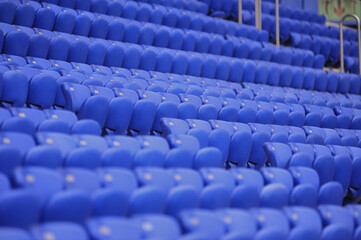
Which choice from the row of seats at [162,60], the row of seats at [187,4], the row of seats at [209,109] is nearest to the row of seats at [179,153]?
the row of seats at [209,109]

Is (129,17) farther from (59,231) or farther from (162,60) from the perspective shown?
(59,231)

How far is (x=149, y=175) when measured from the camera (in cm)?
67

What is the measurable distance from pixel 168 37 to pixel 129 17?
209mm

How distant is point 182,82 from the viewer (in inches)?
54.1

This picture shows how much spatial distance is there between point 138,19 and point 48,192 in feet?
4.31

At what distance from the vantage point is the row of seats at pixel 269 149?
958mm

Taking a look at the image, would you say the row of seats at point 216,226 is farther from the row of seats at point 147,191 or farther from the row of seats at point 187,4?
the row of seats at point 187,4

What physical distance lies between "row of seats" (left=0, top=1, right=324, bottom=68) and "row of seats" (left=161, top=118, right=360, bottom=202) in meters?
0.65

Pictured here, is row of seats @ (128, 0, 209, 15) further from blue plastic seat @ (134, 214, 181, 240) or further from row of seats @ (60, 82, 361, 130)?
blue plastic seat @ (134, 214, 181, 240)

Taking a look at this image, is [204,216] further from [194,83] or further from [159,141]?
[194,83]

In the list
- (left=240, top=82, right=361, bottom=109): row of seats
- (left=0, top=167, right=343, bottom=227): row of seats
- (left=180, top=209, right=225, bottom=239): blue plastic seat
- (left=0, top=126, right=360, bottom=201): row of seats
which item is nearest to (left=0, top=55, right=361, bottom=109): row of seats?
(left=240, top=82, right=361, bottom=109): row of seats

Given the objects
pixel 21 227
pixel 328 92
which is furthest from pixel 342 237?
pixel 328 92

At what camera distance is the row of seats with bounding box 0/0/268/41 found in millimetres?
1351

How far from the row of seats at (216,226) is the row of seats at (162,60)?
31.8 inches
